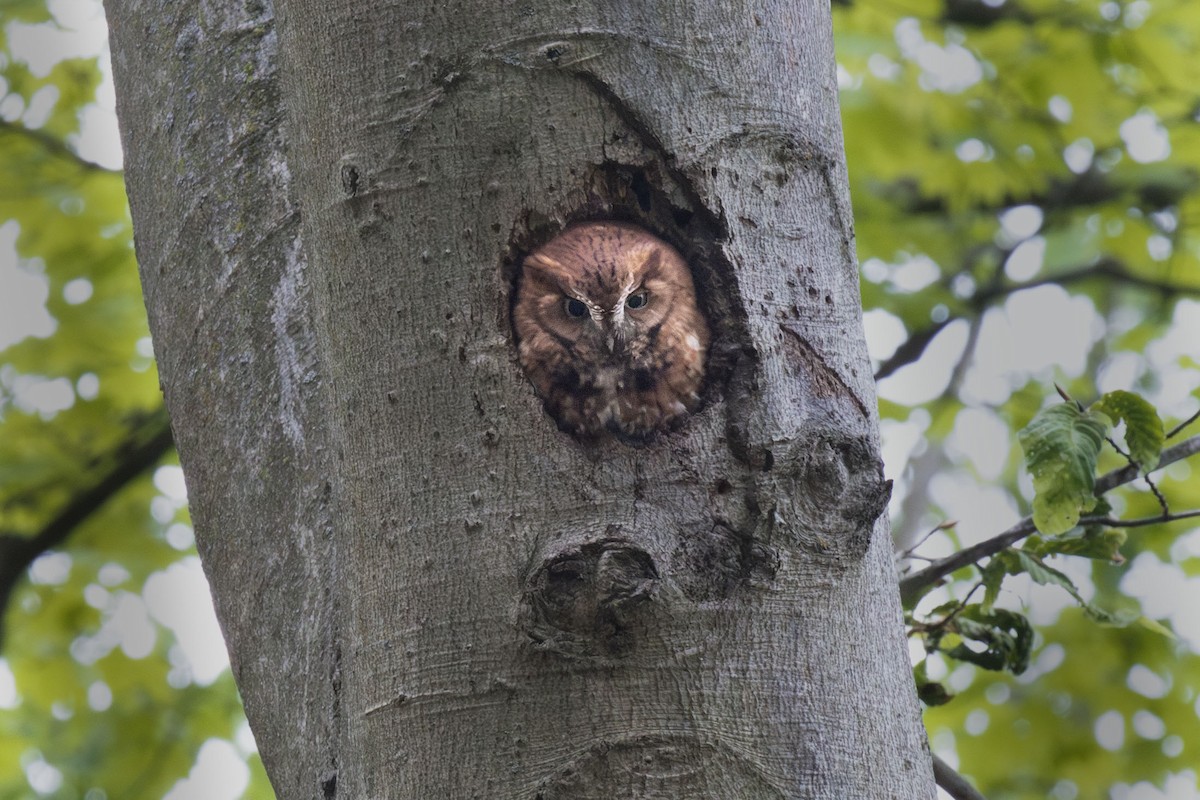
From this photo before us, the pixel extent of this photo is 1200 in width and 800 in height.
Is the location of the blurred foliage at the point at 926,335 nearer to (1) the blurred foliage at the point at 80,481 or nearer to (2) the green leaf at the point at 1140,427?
(1) the blurred foliage at the point at 80,481

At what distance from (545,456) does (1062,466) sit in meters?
1.06

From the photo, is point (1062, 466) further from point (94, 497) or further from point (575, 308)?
point (94, 497)

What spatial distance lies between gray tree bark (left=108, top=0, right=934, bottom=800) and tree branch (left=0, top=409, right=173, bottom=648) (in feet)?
10.9

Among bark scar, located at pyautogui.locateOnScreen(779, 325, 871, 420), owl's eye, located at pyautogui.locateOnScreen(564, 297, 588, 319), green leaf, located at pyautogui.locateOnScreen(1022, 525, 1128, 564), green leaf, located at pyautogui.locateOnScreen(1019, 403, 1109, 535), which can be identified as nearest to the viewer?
bark scar, located at pyautogui.locateOnScreen(779, 325, 871, 420)

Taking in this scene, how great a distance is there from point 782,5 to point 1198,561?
420cm

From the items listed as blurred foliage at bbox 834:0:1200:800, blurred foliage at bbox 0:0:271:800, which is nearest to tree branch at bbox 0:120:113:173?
blurred foliage at bbox 0:0:271:800

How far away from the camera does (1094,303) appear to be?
19.4 feet

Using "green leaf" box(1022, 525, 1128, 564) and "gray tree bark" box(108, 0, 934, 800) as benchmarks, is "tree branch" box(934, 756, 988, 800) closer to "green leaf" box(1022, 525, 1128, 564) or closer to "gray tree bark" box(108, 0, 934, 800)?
"green leaf" box(1022, 525, 1128, 564)

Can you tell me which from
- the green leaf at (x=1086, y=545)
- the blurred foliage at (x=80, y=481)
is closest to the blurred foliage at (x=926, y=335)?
the blurred foliage at (x=80, y=481)

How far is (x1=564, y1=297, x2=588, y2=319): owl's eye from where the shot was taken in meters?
2.18

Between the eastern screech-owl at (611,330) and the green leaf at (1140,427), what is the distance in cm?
86

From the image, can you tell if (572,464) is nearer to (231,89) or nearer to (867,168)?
(231,89)

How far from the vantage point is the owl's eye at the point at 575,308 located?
2178mm

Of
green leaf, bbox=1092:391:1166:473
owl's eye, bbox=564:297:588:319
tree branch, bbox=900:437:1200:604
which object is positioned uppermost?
owl's eye, bbox=564:297:588:319
